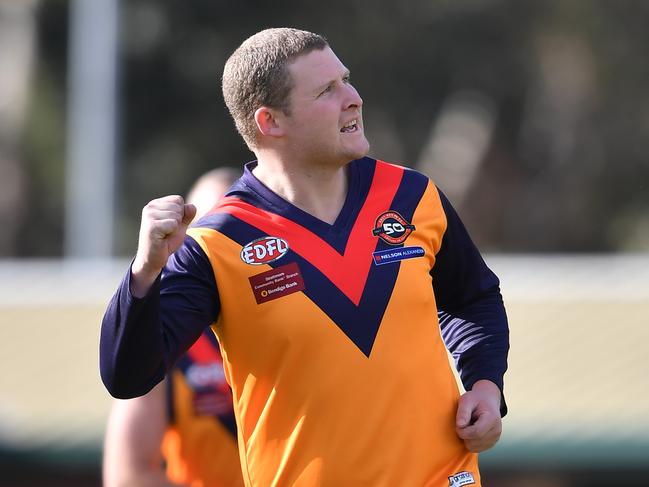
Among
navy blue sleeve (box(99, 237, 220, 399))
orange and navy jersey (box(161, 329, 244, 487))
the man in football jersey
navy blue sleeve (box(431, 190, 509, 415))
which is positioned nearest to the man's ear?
the man in football jersey

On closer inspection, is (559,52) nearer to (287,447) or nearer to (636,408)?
(636,408)

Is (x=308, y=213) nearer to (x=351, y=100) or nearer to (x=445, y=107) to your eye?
(x=351, y=100)

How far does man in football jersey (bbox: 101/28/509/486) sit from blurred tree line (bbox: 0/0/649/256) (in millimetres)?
22738

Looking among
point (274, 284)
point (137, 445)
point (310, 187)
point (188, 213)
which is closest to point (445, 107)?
point (137, 445)

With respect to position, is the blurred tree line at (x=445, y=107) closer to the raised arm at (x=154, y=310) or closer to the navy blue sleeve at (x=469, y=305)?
the navy blue sleeve at (x=469, y=305)

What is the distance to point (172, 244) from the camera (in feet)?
10.9

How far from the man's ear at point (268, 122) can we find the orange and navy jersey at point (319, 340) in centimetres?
20

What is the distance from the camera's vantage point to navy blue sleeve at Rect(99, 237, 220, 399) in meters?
3.31

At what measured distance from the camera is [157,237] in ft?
10.7

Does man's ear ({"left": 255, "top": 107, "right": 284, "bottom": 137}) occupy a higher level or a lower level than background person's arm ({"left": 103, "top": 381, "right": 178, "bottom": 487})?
higher

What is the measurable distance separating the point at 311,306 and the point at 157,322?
44cm

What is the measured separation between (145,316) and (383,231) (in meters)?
0.77

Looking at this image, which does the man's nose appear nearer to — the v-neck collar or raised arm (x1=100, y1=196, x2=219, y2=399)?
the v-neck collar

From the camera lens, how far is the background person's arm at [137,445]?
446cm
